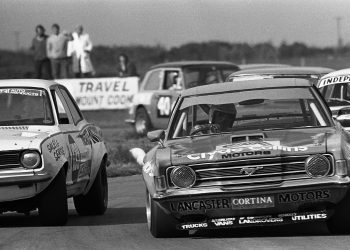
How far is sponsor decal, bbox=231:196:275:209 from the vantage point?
9.41m

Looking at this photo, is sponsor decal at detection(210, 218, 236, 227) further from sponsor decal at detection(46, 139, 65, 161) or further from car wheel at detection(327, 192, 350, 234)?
sponsor decal at detection(46, 139, 65, 161)

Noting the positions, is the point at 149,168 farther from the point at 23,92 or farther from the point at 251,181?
the point at 23,92

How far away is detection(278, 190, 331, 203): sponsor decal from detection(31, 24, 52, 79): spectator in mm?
22460

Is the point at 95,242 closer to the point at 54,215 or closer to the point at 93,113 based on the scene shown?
the point at 54,215

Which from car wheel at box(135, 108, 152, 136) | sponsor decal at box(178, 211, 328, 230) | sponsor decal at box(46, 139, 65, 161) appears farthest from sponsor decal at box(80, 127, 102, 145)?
car wheel at box(135, 108, 152, 136)

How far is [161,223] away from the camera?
9.84m

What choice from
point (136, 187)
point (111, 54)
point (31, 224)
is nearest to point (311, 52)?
point (111, 54)

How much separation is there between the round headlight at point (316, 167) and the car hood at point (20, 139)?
2716 millimetres

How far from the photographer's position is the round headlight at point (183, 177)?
379 inches

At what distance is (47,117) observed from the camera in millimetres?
12180

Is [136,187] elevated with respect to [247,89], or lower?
lower

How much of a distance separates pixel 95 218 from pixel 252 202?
10.6 ft

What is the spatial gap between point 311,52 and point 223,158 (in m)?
57.2

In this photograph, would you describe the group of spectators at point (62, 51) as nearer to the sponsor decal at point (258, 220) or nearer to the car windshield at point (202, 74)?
the car windshield at point (202, 74)
